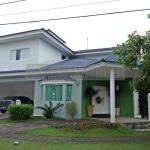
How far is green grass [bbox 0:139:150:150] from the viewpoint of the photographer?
270 inches

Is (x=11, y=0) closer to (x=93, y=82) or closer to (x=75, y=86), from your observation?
(x=75, y=86)

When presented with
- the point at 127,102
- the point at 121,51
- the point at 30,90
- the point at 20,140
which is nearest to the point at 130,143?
the point at 121,51

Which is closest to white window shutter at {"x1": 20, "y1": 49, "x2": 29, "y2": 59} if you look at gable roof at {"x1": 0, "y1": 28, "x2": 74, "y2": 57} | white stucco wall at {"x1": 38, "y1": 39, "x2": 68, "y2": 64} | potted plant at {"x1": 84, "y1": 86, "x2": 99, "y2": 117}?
gable roof at {"x1": 0, "y1": 28, "x2": 74, "y2": 57}

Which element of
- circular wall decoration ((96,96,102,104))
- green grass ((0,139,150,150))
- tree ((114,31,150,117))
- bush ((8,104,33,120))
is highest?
tree ((114,31,150,117))

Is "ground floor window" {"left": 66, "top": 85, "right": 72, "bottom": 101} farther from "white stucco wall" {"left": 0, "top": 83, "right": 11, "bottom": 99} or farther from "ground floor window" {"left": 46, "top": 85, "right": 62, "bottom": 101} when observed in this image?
"white stucco wall" {"left": 0, "top": 83, "right": 11, "bottom": 99}

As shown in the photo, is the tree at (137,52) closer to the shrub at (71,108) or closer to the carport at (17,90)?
the shrub at (71,108)

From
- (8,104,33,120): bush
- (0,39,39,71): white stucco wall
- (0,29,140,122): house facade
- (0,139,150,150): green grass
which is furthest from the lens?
(0,39,39,71): white stucco wall

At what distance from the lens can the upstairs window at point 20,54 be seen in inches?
718

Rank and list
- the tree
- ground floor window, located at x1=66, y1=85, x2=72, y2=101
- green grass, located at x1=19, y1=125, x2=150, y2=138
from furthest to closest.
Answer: ground floor window, located at x1=66, y1=85, x2=72, y2=101 → green grass, located at x1=19, y1=125, x2=150, y2=138 → the tree

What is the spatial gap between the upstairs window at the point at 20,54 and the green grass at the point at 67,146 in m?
11.5

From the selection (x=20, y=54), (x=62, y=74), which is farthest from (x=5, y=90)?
(x=62, y=74)

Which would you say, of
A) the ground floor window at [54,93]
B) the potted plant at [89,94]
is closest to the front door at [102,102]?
the potted plant at [89,94]

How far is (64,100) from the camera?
45.8ft

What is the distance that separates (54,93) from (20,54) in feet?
20.9
